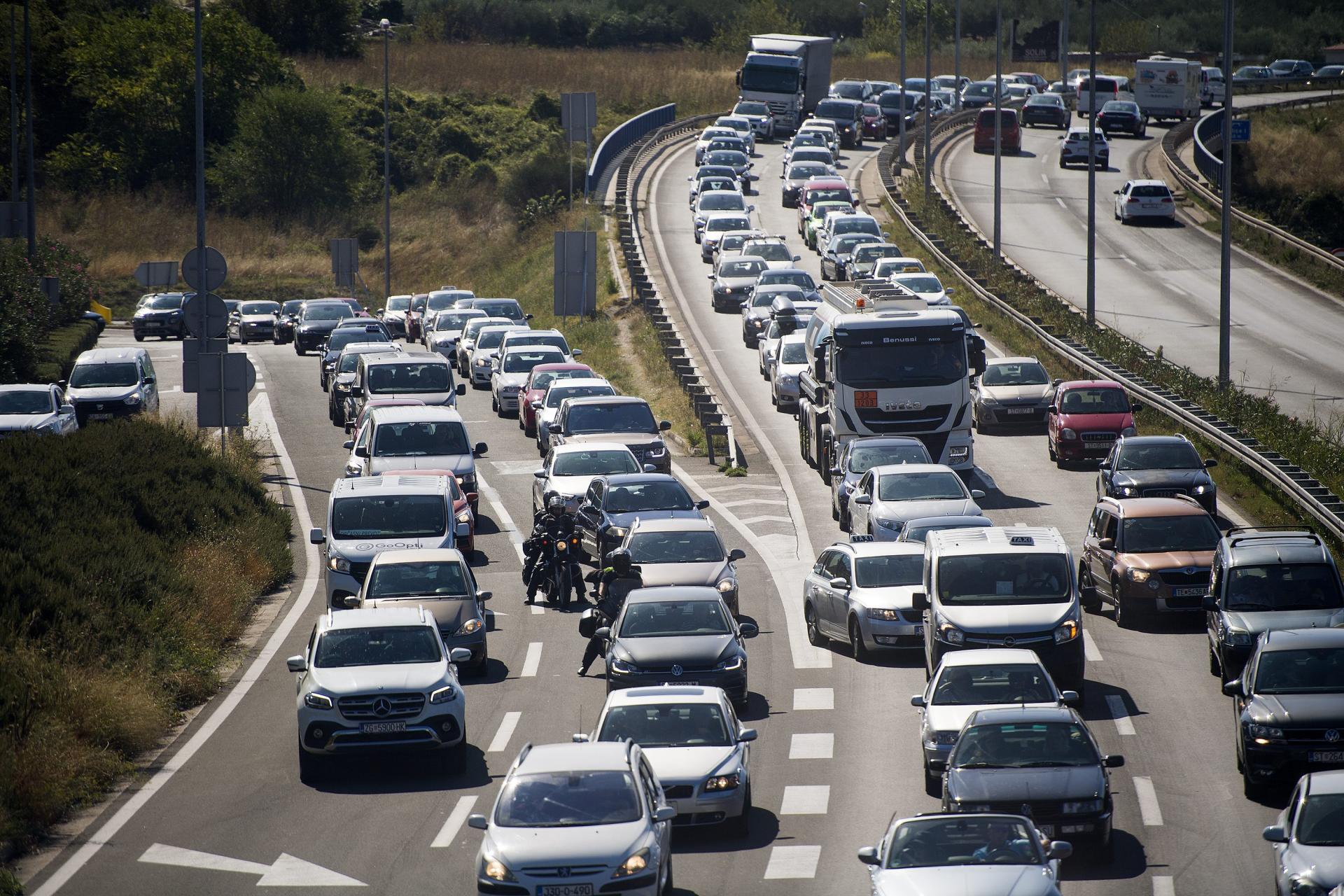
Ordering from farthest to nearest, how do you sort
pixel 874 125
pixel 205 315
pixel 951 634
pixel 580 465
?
pixel 874 125 → pixel 205 315 → pixel 580 465 → pixel 951 634

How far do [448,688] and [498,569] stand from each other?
1070 centimetres

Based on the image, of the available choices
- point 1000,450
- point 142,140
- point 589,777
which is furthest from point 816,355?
point 142,140

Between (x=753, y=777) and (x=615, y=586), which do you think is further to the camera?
(x=615, y=586)

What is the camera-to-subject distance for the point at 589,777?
13.3 meters

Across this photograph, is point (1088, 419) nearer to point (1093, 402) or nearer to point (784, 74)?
point (1093, 402)

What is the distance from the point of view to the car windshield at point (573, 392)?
3625 centimetres

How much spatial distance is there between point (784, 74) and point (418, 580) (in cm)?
6870

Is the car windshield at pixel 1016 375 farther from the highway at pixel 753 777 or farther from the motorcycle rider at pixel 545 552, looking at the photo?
the motorcycle rider at pixel 545 552

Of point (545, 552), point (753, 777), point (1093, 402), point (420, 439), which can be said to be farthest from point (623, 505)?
point (1093, 402)

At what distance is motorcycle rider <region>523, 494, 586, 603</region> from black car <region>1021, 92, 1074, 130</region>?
230ft

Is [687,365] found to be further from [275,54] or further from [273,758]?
[275,54]

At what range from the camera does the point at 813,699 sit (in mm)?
20234

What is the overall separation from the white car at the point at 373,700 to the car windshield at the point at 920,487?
10523 millimetres

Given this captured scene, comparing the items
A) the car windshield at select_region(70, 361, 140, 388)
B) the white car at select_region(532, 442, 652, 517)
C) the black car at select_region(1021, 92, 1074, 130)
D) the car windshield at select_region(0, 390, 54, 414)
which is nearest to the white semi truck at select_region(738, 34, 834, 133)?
the black car at select_region(1021, 92, 1074, 130)
